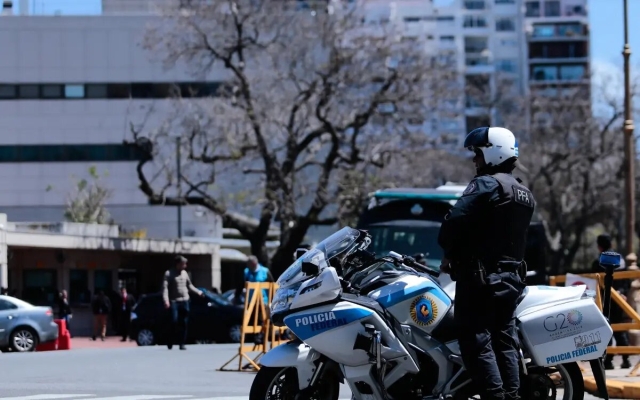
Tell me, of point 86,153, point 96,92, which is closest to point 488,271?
point 96,92

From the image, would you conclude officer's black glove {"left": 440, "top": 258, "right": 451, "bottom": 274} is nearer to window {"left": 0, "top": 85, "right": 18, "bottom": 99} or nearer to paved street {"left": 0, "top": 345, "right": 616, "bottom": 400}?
paved street {"left": 0, "top": 345, "right": 616, "bottom": 400}

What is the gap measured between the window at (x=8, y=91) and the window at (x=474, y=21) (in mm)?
78315

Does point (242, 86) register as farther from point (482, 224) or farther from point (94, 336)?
point (482, 224)

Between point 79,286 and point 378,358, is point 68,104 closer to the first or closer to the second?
point 79,286

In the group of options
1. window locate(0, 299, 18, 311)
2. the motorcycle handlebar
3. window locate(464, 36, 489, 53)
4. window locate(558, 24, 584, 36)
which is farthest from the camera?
window locate(464, 36, 489, 53)

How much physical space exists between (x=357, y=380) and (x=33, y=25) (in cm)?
5796

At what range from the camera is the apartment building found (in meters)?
129

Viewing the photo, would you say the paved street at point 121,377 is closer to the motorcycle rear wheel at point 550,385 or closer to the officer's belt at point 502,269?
the motorcycle rear wheel at point 550,385

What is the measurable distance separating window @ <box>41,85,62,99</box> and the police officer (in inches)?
2341

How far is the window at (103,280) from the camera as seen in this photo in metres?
47.2

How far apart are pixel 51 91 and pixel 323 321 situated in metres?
59.4

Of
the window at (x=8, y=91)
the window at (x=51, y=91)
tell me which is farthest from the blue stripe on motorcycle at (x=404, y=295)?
the window at (x=51, y=91)

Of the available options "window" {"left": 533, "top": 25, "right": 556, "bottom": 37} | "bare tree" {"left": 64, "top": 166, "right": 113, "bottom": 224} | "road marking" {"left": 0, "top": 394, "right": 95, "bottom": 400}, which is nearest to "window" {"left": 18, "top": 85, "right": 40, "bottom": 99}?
"bare tree" {"left": 64, "top": 166, "right": 113, "bottom": 224}

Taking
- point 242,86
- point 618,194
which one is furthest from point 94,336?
point 618,194
